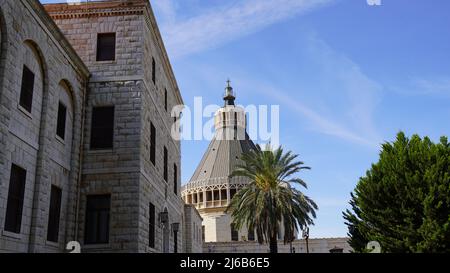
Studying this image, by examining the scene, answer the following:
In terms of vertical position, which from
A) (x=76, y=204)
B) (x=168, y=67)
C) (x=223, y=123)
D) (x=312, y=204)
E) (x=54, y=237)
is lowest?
(x=54, y=237)

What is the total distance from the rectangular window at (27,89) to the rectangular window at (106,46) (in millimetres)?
5025

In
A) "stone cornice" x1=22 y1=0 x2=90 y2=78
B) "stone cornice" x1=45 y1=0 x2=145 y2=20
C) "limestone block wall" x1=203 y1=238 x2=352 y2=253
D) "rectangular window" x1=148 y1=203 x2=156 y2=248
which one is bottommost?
"rectangular window" x1=148 y1=203 x2=156 y2=248

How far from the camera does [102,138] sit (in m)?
18.0

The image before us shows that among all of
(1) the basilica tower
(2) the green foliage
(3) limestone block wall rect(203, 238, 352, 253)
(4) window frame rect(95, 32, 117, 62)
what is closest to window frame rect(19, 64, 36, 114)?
(4) window frame rect(95, 32, 117, 62)

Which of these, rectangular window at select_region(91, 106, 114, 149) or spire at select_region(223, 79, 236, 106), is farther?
spire at select_region(223, 79, 236, 106)

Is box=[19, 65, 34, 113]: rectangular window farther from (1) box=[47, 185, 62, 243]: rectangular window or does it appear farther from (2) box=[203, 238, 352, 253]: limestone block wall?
(2) box=[203, 238, 352, 253]: limestone block wall

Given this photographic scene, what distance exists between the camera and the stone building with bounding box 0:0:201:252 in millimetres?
13117

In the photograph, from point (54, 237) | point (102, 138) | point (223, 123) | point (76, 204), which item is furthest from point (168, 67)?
point (223, 123)

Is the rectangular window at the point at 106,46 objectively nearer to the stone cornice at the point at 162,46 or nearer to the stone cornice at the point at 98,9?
the stone cornice at the point at 98,9

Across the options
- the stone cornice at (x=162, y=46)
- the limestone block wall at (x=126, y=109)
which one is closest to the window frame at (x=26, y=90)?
the limestone block wall at (x=126, y=109)

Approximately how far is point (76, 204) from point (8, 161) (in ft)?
15.3

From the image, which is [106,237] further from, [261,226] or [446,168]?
[446,168]

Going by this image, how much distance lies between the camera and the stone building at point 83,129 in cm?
1312

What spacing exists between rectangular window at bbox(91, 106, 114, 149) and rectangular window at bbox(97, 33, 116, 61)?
2.24 meters
